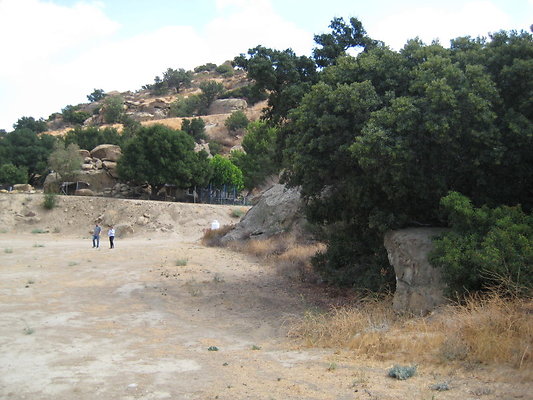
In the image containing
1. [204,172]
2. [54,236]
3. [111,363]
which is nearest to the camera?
[111,363]

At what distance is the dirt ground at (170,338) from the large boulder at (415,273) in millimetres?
2747

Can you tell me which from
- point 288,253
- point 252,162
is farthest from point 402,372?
point 252,162

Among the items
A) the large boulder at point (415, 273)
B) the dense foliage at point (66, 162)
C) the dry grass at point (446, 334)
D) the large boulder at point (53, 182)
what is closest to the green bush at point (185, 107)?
the dense foliage at point (66, 162)

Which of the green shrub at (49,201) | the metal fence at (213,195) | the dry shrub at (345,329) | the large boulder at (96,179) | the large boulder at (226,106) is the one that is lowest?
the dry shrub at (345,329)

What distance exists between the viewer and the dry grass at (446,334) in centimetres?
666

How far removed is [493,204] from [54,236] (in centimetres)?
3272

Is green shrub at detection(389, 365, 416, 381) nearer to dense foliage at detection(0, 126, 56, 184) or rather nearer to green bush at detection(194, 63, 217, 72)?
dense foliage at detection(0, 126, 56, 184)

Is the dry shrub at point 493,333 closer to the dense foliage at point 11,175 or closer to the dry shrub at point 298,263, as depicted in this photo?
the dry shrub at point 298,263

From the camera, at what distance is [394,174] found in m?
10.8

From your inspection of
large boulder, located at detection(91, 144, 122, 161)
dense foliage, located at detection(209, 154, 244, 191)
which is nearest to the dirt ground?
dense foliage, located at detection(209, 154, 244, 191)

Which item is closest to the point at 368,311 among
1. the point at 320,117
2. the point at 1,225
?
the point at 320,117

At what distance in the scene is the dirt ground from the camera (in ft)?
20.3

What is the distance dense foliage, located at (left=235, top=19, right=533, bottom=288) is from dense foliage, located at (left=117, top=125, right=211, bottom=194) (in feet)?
118

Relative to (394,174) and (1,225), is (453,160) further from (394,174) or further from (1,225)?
(1,225)
